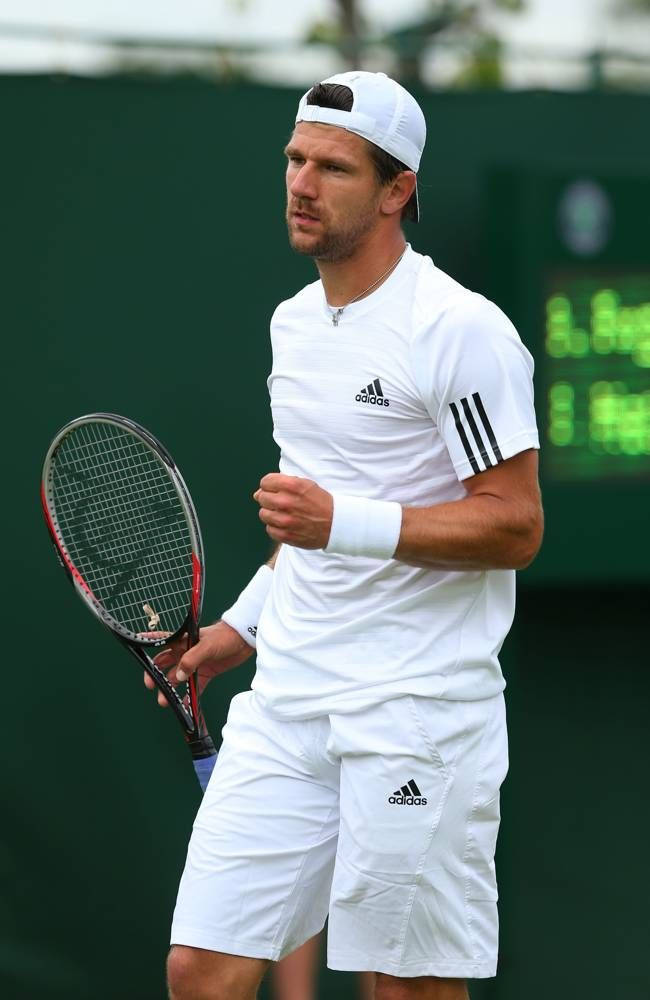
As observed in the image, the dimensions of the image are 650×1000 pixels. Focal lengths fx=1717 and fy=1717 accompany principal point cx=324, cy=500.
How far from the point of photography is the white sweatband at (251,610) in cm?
316

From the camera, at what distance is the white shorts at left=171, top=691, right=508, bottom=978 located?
8.99ft

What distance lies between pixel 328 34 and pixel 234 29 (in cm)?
28

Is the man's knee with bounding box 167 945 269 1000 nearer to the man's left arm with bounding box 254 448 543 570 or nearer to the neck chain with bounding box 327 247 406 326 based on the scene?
the man's left arm with bounding box 254 448 543 570

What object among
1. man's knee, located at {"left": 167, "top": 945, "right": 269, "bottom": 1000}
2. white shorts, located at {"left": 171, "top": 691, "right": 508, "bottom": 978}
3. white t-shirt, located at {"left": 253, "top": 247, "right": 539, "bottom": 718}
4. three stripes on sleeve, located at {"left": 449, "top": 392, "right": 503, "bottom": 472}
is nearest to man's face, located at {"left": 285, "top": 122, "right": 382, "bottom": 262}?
white t-shirt, located at {"left": 253, "top": 247, "right": 539, "bottom": 718}

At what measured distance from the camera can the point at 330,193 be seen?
282 centimetres

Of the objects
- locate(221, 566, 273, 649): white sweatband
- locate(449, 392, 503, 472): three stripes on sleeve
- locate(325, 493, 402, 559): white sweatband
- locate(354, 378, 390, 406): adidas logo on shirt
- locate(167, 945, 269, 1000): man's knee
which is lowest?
locate(167, 945, 269, 1000): man's knee

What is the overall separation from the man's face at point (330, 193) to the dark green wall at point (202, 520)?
114 cm

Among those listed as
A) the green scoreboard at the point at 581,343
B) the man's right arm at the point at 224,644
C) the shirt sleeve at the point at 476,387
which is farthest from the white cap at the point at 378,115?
the green scoreboard at the point at 581,343

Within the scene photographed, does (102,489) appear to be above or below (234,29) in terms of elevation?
below

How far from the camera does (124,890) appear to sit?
4004mm

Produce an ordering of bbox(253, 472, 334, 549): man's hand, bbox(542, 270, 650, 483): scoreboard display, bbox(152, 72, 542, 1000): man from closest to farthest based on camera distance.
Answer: bbox(253, 472, 334, 549): man's hand, bbox(152, 72, 542, 1000): man, bbox(542, 270, 650, 483): scoreboard display

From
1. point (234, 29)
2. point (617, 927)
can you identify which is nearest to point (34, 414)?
point (234, 29)

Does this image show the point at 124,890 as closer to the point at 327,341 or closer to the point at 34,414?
the point at 34,414

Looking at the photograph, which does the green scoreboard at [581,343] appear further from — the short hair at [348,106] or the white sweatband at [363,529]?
the white sweatband at [363,529]
